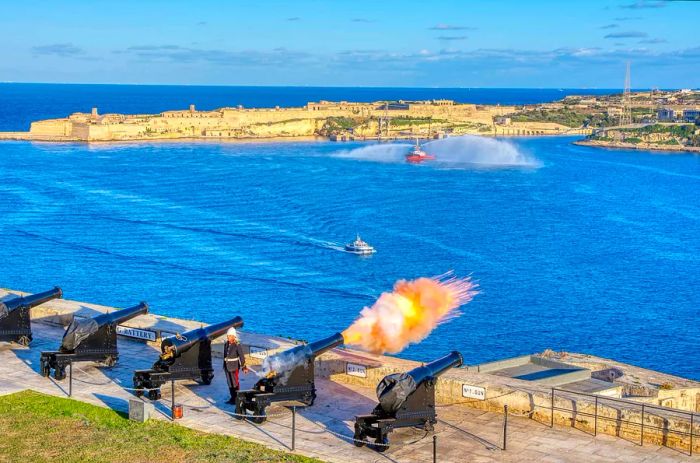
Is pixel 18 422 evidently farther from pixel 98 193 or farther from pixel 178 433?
pixel 98 193

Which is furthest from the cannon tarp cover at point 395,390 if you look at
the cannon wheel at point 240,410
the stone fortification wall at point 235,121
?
the stone fortification wall at point 235,121

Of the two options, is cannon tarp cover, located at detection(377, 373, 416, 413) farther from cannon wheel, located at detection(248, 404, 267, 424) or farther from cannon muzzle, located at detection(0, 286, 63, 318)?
cannon muzzle, located at detection(0, 286, 63, 318)

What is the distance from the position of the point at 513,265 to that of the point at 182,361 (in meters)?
40.9

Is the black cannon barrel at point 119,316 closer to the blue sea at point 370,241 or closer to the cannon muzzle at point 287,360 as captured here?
the cannon muzzle at point 287,360

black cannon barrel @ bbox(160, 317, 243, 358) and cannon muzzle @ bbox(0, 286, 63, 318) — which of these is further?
cannon muzzle @ bbox(0, 286, 63, 318)

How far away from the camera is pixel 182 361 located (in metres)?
13.7

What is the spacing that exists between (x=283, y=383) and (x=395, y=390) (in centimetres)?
191

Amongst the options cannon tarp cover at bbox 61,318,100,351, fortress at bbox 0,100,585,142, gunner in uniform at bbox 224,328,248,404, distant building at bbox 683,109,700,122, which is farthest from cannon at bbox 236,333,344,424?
distant building at bbox 683,109,700,122

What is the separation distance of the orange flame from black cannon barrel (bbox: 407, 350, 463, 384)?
86.2 inches

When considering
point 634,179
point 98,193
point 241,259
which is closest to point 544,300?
point 241,259

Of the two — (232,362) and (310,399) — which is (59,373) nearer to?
(232,362)

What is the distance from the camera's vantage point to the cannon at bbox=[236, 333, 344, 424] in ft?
40.7

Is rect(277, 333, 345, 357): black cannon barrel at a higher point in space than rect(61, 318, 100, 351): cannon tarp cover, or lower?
higher

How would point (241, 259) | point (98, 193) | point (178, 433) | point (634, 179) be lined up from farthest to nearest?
point (634, 179) → point (98, 193) → point (241, 259) → point (178, 433)
